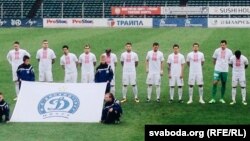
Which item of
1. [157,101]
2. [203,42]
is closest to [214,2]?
[203,42]

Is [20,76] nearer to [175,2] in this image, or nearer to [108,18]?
[108,18]

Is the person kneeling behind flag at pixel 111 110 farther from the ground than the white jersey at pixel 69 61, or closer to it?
closer to it

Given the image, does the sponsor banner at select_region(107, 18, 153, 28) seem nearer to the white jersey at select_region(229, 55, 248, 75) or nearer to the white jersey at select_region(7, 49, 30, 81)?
the white jersey at select_region(7, 49, 30, 81)

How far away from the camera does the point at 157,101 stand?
21266 millimetres

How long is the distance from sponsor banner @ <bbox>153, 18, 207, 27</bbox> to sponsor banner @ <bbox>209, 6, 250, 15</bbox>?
257 centimetres

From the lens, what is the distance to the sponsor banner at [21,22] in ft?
190

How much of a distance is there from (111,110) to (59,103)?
157cm

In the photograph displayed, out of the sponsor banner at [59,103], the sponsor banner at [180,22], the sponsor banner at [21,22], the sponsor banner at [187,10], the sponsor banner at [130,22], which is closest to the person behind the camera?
the sponsor banner at [59,103]

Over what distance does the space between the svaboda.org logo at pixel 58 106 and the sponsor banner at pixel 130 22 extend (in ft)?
130

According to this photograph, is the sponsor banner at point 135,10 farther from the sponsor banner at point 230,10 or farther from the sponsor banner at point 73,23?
the sponsor banner at point 230,10

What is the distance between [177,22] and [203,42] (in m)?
17.5

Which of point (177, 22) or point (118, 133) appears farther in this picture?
point (177, 22)

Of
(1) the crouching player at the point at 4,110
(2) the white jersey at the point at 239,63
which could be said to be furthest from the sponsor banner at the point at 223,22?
(1) the crouching player at the point at 4,110

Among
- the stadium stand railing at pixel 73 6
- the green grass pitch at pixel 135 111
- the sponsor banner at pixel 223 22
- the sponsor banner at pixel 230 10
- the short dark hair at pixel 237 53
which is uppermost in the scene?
the stadium stand railing at pixel 73 6
